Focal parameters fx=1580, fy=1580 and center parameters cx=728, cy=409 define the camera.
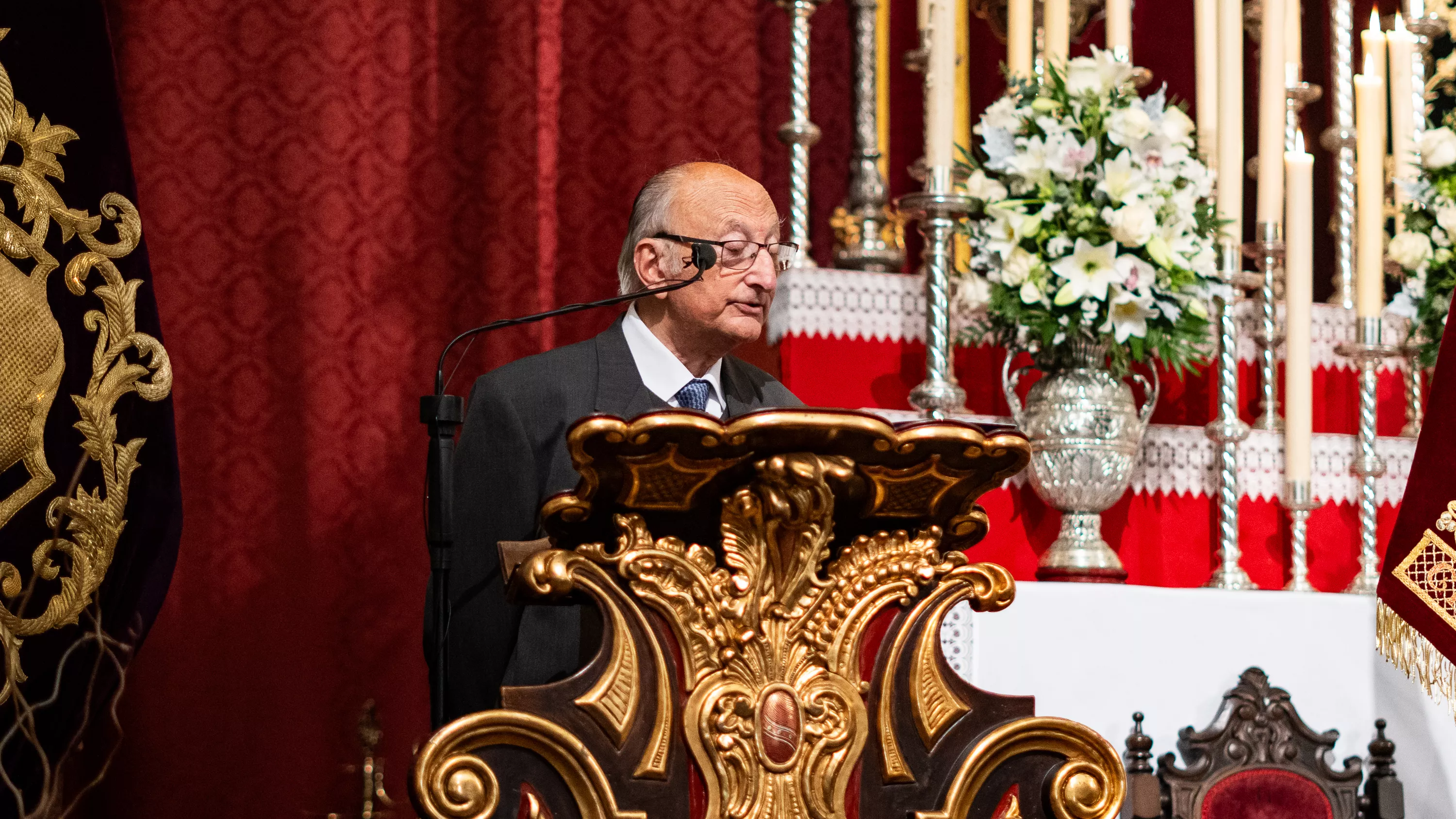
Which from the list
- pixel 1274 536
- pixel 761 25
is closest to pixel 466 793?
pixel 1274 536

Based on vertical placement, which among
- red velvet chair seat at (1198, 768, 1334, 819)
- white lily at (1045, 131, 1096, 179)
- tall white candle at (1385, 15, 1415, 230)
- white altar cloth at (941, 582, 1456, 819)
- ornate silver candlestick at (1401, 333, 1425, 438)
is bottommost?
red velvet chair seat at (1198, 768, 1334, 819)

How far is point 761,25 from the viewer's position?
3580 millimetres

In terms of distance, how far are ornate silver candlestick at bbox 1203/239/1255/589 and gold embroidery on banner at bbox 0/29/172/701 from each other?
1797mm

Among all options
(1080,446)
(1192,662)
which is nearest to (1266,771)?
(1192,662)

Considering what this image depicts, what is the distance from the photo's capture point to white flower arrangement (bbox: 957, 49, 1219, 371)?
256 centimetres

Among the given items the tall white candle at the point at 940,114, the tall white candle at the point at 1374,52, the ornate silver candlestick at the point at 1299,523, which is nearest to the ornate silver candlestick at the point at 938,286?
the tall white candle at the point at 940,114

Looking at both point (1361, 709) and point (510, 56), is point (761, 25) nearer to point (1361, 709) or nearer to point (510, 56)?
point (510, 56)

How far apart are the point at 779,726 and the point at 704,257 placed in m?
0.65

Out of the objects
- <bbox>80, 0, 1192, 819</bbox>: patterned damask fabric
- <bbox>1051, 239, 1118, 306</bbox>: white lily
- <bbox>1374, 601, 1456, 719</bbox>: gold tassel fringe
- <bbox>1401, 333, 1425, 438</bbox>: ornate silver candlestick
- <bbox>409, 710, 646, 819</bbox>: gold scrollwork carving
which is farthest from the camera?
<bbox>1401, 333, 1425, 438</bbox>: ornate silver candlestick

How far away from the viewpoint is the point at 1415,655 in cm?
246

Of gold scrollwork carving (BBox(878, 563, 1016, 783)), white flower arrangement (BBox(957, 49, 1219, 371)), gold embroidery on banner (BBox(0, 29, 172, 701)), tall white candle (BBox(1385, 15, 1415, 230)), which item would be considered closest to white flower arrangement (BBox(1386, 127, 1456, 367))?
tall white candle (BBox(1385, 15, 1415, 230))

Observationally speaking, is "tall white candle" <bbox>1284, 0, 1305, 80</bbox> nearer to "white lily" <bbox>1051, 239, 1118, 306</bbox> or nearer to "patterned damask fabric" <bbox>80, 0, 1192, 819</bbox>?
"white lily" <bbox>1051, 239, 1118, 306</bbox>

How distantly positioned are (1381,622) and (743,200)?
1.25 meters

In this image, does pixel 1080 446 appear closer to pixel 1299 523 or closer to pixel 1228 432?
pixel 1228 432
